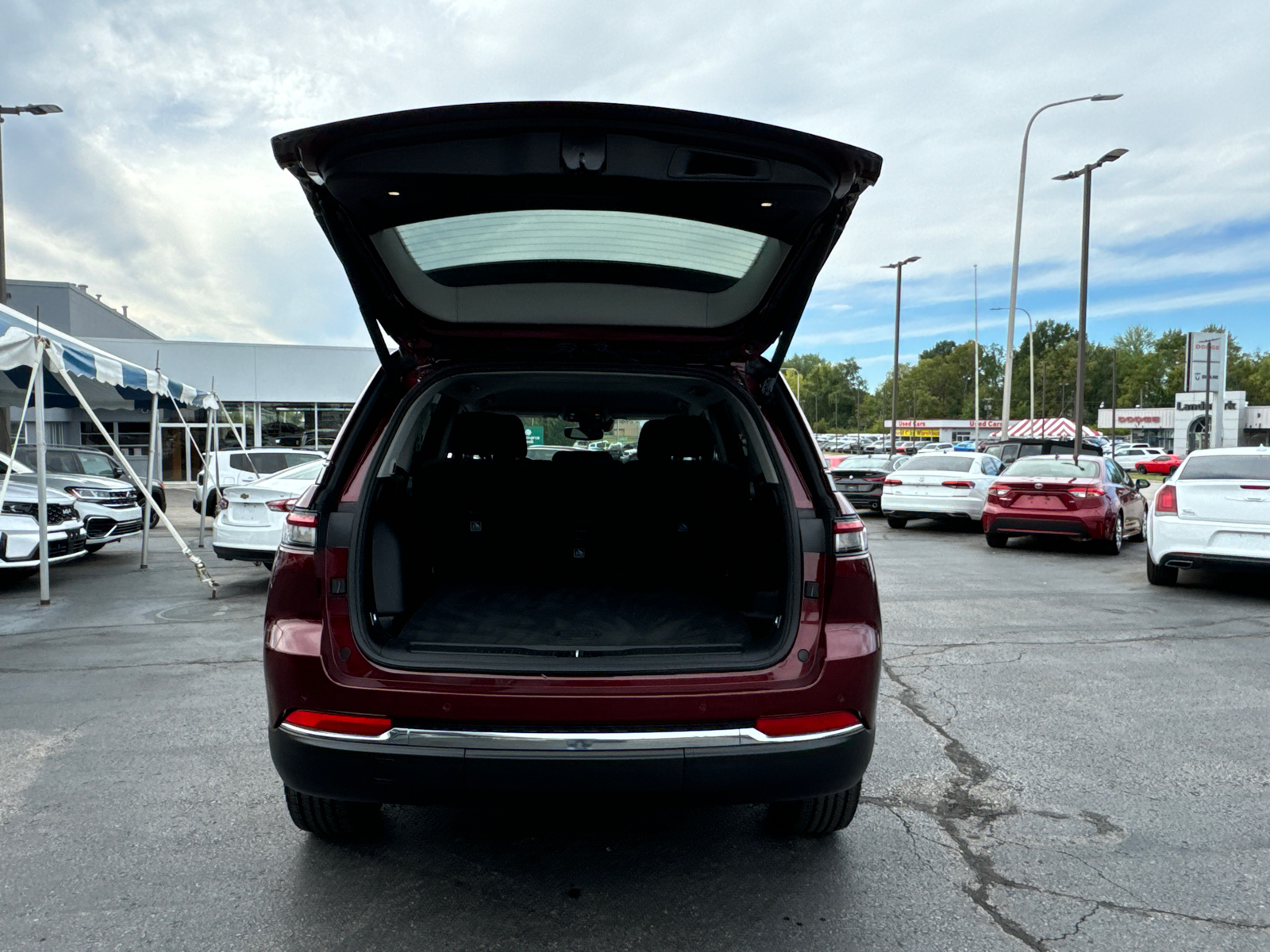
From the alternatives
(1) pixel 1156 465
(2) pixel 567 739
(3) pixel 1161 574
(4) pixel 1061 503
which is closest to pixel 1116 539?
(4) pixel 1061 503

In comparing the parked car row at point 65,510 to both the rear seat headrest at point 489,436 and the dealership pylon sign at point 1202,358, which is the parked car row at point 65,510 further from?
the dealership pylon sign at point 1202,358

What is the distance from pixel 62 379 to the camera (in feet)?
29.2

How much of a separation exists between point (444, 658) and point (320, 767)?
1.43 ft

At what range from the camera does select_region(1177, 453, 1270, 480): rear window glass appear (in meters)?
8.50

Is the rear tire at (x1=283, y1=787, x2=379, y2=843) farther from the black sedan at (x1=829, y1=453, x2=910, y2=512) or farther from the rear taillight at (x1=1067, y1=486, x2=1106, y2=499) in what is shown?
the black sedan at (x1=829, y1=453, x2=910, y2=512)

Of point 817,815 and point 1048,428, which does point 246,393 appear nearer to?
point 817,815

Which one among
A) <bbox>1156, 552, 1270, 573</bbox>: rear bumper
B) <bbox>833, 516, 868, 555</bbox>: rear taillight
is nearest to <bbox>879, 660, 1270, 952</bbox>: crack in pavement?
<bbox>833, 516, 868, 555</bbox>: rear taillight

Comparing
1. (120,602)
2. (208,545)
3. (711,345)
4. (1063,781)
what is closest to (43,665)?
(120,602)

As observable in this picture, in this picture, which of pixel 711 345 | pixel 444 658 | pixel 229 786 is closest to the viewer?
pixel 444 658

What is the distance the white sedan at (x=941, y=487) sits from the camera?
1495 cm

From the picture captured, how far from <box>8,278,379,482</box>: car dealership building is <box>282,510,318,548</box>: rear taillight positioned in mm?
26521

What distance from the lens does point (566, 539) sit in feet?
14.7

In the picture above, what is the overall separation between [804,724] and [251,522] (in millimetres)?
7558

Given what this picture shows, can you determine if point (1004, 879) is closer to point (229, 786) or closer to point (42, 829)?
point (229, 786)
